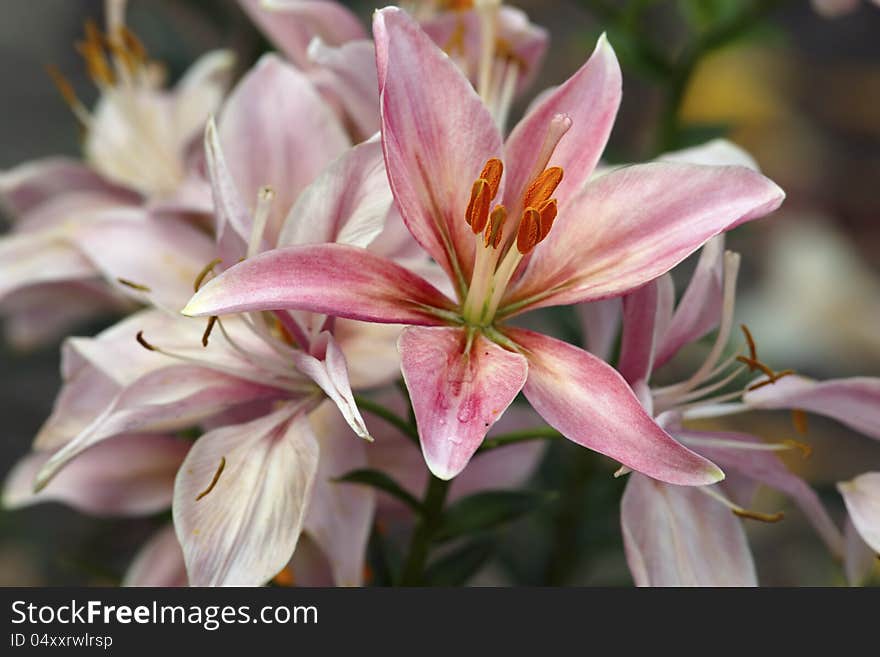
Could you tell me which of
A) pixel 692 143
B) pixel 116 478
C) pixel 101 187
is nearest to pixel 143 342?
pixel 116 478

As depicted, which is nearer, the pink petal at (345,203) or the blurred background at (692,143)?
the pink petal at (345,203)

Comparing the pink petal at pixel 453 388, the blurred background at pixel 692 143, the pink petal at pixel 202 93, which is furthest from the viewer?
the blurred background at pixel 692 143

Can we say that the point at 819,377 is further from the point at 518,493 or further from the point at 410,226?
the point at 410,226

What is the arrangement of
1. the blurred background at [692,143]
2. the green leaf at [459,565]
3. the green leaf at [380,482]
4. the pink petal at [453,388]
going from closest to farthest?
the pink petal at [453,388] < the green leaf at [380,482] < the green leaf at [459,565] < the blurred background at [692,143]

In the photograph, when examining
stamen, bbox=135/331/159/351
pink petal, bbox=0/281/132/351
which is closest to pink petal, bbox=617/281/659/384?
stamen, bbox=135/331/159/351

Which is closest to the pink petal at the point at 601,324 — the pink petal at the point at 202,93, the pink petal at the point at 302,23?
the pink petal at the point at 302,23

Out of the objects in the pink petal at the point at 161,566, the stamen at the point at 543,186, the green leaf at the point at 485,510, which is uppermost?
the stamen at the point at 543,186

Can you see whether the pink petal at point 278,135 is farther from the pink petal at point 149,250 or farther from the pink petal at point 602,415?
the pink petal at point 602,415
